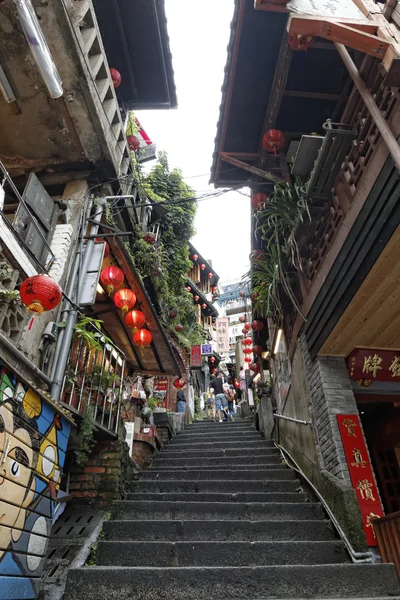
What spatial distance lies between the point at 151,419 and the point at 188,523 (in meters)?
4.83

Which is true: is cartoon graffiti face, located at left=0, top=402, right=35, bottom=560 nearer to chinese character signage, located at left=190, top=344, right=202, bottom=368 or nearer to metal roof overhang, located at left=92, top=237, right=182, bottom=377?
metal roof overhang, located at left=92, top=237, right=182, bottom=377

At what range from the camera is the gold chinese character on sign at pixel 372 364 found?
5.78 meters

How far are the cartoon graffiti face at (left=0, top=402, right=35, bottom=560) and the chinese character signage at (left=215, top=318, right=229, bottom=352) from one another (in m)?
19.9

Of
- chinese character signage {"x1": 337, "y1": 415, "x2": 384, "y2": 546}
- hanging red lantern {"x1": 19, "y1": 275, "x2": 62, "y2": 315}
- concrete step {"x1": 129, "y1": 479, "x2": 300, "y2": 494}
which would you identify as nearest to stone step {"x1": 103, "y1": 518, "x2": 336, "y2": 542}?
chinese character signage {"x1": 337, "y1": 415, "x2": 384, "y2": 546}

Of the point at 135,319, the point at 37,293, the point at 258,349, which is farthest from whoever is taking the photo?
the point at 258,349

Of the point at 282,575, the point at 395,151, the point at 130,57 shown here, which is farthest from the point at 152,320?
the point at 130,57

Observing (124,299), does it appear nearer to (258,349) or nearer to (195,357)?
(258,349)

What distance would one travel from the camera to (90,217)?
688cm

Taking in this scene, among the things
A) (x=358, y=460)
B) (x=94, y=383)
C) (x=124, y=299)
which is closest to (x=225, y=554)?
(x=358, y=460)

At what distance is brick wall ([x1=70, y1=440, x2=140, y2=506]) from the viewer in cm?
562

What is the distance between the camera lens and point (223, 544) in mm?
4320

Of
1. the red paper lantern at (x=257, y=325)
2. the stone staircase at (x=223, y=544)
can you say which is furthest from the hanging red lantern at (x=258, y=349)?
the stone staircase at (x=223, y=544)

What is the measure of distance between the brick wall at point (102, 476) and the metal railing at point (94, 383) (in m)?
0.34

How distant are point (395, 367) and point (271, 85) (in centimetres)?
631
